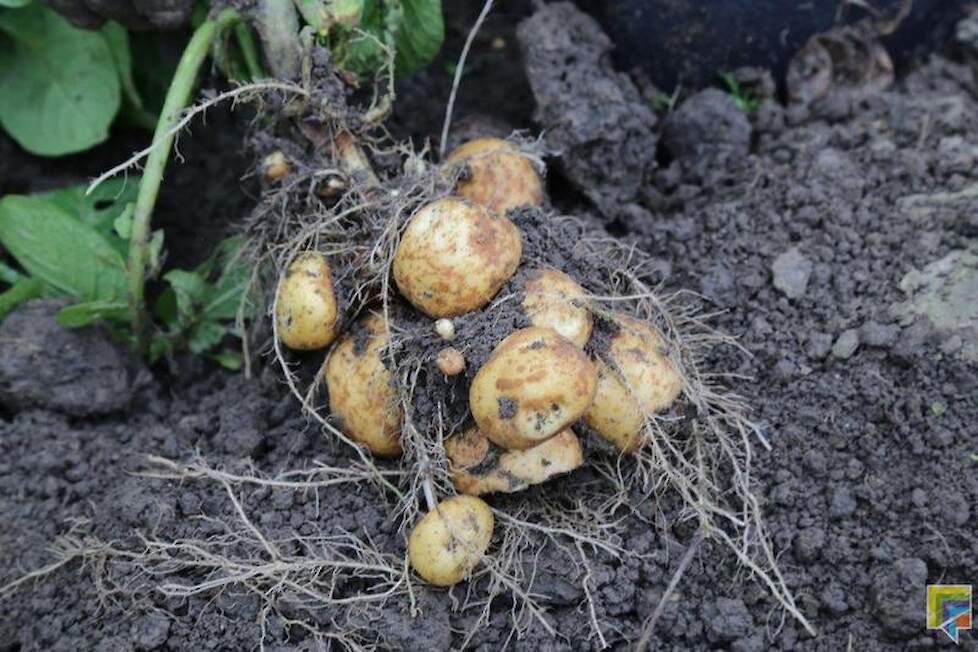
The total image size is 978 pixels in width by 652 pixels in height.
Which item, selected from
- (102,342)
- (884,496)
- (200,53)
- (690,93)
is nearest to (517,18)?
(690,93)

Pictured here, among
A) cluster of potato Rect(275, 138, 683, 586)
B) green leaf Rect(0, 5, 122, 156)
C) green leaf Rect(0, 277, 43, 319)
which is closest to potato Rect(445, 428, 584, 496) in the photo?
cluster of potato Rect(275, 138, 683, 586)

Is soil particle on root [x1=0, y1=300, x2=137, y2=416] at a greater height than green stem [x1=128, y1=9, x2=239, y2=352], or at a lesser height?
lesser

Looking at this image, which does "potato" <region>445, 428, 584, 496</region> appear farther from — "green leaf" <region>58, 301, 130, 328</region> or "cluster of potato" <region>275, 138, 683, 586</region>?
"green leaf" <region>58, 301, 130, 328</region>

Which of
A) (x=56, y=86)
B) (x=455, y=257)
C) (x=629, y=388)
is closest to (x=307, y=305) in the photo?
(x=455, y=257)

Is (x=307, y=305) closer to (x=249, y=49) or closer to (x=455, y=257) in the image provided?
(x=455, y=257)

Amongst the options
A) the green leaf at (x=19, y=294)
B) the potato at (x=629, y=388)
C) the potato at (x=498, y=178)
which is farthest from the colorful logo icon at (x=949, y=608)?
the green leaf at (x=19, y=294)

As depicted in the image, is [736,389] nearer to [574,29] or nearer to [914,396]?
[914,396]
